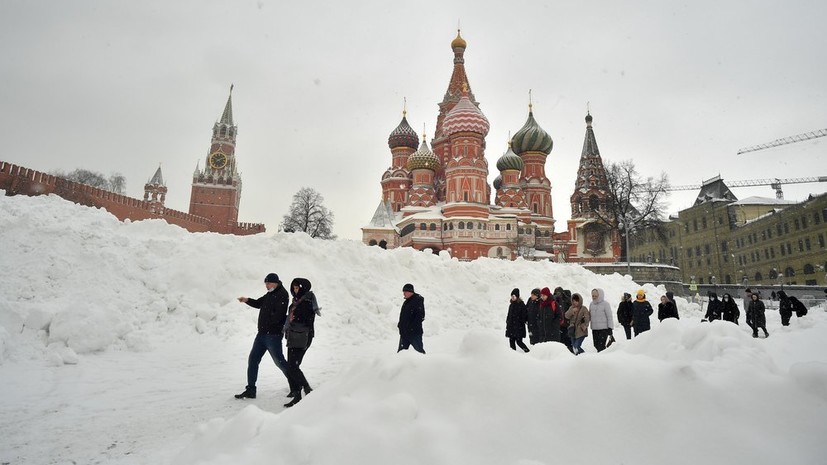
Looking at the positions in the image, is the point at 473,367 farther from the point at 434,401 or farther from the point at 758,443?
the point at 758,443

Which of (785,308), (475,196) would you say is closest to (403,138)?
(475,196)

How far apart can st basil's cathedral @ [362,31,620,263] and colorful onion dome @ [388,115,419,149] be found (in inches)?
4.5

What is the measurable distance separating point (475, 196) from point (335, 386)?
3786cm

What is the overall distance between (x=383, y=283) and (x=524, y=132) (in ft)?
125

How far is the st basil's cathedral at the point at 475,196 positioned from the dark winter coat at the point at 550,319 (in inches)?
1084

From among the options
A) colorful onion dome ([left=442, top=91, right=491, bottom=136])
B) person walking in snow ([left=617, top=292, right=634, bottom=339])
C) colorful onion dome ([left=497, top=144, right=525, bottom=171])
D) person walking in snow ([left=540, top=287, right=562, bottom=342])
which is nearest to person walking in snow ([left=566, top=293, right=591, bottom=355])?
person walking in snow ([left=540, top=287, right=562, bottom=342])

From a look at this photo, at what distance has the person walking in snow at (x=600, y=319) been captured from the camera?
862 centimetres

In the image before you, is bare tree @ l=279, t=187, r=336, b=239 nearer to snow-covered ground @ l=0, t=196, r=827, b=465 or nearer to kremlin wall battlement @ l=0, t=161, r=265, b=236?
kremlin wall battlement @ l=0, t=161, r=265, b=236

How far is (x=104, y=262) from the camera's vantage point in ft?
35.8

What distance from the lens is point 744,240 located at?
166 feet

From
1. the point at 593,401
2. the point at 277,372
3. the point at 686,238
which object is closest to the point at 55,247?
the point at 277,372

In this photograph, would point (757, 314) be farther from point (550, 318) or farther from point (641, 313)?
point (550, 318)

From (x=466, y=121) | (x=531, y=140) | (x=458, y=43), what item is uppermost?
(x=458, y=43)

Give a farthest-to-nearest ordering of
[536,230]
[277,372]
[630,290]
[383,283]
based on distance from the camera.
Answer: [536,230]
[630,290]
[383,283]
[277,372]
